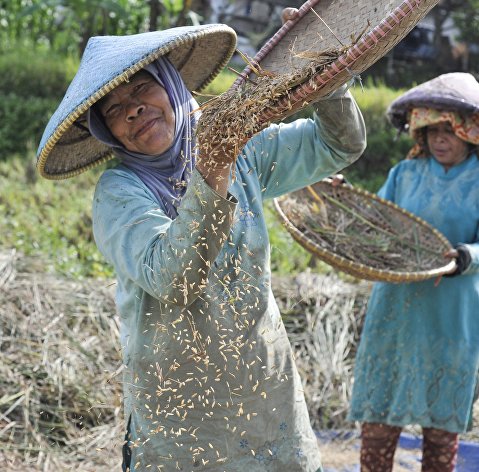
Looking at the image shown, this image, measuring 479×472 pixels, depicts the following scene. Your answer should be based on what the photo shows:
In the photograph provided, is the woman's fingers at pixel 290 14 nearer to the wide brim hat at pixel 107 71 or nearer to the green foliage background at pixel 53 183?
the wide brim hat at pixel 107 71

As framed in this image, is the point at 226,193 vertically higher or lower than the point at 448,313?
higher

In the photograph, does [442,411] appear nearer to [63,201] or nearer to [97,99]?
[97,99]

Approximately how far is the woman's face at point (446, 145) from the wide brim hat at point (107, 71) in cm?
136

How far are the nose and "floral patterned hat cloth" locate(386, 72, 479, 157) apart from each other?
1.69 meters

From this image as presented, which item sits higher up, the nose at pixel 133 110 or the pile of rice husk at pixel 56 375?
the nose at pixel 133 110

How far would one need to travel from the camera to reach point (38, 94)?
9.02 meters

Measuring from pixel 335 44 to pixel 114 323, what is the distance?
107 inches

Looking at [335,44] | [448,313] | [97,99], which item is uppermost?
[335,44]

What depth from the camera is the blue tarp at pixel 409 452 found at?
13.5 ft

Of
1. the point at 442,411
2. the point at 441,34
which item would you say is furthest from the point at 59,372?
the point at 441,34

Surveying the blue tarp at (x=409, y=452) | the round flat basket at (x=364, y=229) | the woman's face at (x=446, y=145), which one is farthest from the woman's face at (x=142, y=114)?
the blue tarp at (x=409, y=452)

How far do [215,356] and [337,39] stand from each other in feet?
2.75

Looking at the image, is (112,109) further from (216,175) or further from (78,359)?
(78,359)

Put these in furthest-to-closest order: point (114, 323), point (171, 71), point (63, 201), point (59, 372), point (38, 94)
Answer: point (38, 94) → point (63, 201) → point (114, 323) → point (59, 372) → point (171, 71)
